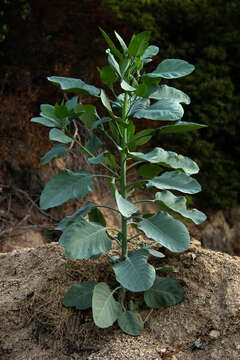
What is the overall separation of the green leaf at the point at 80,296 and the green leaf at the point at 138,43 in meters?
1.07

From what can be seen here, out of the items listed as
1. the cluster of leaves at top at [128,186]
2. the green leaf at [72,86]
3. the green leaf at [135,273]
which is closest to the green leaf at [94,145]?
the cluster of leaves at top at [128,186]

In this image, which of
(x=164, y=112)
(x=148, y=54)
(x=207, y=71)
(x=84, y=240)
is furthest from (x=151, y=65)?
(x=84, y=240)

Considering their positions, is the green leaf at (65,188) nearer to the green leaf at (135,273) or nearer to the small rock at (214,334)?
the green leaf at (135,273)

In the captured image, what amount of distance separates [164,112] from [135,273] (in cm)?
68

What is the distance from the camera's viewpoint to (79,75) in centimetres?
484

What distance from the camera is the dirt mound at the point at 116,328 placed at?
1.85m

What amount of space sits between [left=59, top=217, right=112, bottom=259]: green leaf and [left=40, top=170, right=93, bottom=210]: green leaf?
0.14 metres

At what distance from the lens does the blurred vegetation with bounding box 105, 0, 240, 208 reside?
5.07 metres

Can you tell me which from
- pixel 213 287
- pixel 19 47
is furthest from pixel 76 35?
pixel 213 287

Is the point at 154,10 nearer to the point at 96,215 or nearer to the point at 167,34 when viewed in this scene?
the point at 167,34

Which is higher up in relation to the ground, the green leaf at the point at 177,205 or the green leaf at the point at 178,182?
the green leaf at the point at 178,182

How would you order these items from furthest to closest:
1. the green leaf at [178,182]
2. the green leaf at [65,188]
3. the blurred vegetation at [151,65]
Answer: the blurred vegetation at [151,65], the green leaf at [178,182], the green leaf at [65,188]

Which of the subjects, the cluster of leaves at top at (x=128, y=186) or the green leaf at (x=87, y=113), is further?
the green leaf at (x=87, y=113)

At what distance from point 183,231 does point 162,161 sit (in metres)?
0.30
